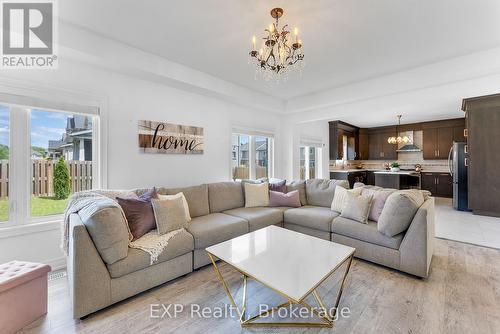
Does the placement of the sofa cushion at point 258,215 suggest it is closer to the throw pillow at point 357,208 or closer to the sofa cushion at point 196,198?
the sofa cushion at point 196,198

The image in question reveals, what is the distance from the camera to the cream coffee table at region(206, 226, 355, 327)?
1.41 meters

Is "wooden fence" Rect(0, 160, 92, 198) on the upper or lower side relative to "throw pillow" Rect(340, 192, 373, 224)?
upper

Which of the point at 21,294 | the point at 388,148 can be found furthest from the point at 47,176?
the point at 388,148

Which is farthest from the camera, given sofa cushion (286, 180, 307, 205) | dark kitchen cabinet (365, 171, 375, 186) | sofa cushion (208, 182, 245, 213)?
dark kitchen cabinet (365, 171, 375, 186)

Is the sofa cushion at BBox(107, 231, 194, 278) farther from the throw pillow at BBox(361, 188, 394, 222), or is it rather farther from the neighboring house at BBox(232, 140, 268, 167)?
the neighboring house at BBox(232, 140, 268, 167)

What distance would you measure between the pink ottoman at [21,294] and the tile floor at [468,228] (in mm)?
4990

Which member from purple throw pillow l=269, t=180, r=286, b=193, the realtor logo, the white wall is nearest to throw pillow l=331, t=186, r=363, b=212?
purple throw pillow l=269, t=180, r=286, b=193

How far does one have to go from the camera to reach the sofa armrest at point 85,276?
5.55 ft

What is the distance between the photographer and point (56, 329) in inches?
63.6

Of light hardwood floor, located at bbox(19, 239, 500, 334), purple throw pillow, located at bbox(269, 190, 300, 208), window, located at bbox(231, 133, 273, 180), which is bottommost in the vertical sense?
light hardwood floor, located at bbox(19, 239, 500, 334)

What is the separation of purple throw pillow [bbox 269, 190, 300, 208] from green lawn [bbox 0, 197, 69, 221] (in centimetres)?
284

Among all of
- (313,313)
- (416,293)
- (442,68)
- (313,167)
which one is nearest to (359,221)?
(416,293)

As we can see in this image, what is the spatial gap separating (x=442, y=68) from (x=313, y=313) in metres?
3.74

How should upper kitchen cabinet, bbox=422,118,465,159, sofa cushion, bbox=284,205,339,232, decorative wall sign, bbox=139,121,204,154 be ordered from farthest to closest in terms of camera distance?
upper kitchen cabinet, bbox=422,118,465,159
decorative wall sign, bbox=139,121,204,154
sofa cushion, bbox=284,205,339,232
